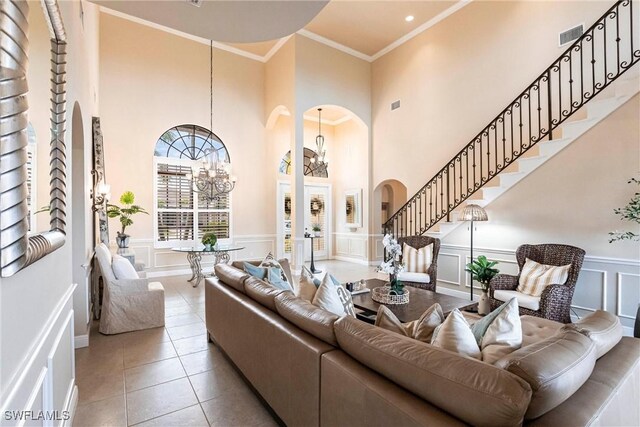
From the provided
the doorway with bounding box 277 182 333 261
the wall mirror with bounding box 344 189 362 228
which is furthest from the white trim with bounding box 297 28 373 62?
the doorway with bounding box 277 182 333 261

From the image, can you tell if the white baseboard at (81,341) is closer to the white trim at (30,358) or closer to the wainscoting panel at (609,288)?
the white trim at (30,358)

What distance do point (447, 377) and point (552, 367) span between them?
337mm

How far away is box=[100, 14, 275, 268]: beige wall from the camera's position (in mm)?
6227

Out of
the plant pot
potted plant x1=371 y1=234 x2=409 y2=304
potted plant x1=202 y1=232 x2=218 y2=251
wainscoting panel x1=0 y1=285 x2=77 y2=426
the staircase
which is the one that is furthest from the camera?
potted plant x1=202 y1=232 x2=218 y2=251

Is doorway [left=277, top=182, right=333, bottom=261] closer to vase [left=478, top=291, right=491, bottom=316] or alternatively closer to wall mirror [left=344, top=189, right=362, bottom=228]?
wall mirror [left=344, top=189, right=362, bottom=228]

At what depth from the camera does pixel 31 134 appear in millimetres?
1349

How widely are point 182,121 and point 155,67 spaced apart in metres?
1.22

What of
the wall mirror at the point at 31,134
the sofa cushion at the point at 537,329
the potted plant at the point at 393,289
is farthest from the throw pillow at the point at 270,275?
the sofa cushion at the point at 537,329

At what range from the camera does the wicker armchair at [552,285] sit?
332 cm

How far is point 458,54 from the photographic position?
6293mm

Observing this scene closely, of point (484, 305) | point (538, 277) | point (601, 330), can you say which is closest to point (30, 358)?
point (601, 330)

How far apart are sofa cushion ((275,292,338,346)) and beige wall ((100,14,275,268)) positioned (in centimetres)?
573

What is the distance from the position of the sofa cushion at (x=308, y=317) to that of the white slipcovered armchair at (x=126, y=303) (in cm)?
246

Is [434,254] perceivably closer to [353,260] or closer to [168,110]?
[353,260]
